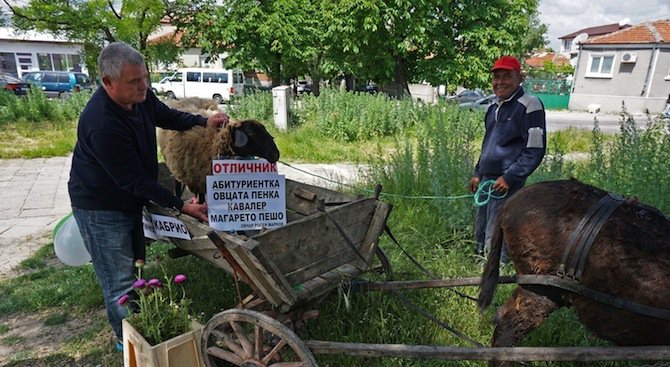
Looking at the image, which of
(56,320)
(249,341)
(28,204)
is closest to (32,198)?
(28,204)

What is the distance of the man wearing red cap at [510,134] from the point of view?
11.2 ft

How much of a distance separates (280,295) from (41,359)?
2168 millimetres

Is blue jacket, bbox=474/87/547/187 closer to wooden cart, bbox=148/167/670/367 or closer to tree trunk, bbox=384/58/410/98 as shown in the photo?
wooden cart, bbox=148/167/670/367

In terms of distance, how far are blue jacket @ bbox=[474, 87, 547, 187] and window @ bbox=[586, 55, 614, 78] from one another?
98.6 feet

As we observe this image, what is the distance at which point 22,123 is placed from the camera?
12.5m

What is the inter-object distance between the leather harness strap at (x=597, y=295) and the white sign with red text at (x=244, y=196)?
1634mm

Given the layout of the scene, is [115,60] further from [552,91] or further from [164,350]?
[552,91]

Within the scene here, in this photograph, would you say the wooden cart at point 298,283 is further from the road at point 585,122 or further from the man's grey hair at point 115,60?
the road at point 585,122

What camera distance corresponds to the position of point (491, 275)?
254cm

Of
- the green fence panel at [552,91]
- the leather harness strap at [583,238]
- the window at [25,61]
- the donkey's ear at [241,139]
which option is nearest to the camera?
the leather harness strap at [583,238]

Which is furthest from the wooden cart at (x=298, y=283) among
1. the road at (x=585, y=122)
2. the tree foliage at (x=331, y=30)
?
the road at (x=585, y=122)

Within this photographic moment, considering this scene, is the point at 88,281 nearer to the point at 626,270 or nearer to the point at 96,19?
the point at 626,270

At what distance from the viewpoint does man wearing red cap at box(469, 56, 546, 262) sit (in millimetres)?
3410

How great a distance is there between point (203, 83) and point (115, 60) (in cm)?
2482
